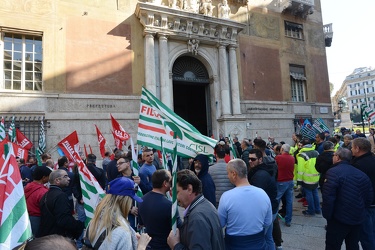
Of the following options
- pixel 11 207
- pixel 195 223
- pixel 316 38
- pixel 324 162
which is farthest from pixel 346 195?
pixel 316 38

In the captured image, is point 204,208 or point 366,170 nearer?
point 204,208

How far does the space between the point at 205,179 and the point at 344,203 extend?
1962 mm

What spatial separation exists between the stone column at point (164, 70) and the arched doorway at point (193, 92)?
1.35 metres

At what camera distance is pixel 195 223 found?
240cm

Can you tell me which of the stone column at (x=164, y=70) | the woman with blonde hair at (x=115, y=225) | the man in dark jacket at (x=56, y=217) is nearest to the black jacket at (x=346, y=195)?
the woman with blonde hair at (x=115, y=225)

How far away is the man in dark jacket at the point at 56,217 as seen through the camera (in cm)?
349

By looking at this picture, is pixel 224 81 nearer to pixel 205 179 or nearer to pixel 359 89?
pixel 205 179

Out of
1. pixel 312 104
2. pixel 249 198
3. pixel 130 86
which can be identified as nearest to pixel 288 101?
pixel 312 104

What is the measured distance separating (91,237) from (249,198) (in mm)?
1628

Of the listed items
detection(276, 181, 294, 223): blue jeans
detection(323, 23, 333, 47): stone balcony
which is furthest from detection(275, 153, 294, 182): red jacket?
detection(323, 23, 333, 47): stone balcony

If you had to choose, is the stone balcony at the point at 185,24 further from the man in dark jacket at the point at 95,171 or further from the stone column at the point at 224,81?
the man in dark jacket at the point at 95,171

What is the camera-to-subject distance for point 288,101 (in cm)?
1945

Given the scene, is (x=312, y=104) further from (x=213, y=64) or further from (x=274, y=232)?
(x=274, y=232)

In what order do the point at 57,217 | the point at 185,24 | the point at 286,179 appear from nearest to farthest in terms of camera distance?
the point at 57,217 → the point at 286,179 → the point at 185,24
